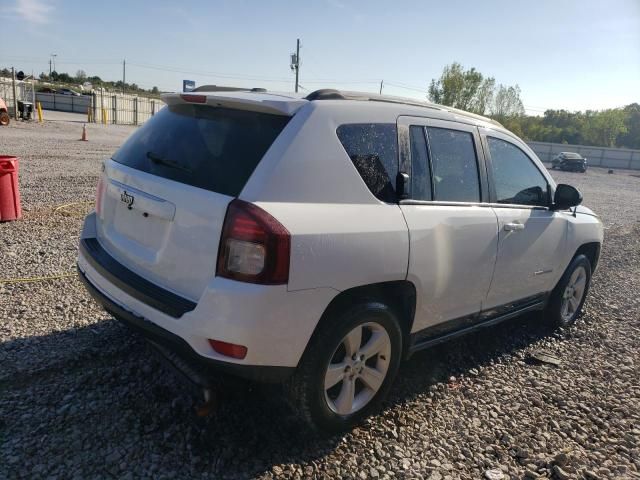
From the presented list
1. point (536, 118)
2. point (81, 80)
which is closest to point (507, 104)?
point (536, 118)

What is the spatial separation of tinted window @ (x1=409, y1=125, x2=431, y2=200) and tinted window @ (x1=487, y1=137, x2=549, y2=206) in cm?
84

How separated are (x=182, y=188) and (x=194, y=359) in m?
0.86

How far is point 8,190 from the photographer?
6.52 metres

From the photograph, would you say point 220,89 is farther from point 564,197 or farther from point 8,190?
point 8,190

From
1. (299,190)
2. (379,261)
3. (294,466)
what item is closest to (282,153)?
(299,190)

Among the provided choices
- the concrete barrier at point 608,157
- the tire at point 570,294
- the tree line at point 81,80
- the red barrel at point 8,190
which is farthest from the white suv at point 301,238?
the tree line at point 81,80

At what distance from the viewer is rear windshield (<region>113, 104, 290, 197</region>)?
249 centimetres

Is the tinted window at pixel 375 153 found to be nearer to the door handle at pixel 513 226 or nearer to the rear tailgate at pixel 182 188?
the rear tailgate at pixel 182 188

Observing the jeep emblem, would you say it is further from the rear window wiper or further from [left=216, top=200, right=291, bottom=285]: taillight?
[left=216, top=200, right=291, bottom=285]: taillight

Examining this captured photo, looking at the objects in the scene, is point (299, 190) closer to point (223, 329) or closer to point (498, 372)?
point (223, 329)

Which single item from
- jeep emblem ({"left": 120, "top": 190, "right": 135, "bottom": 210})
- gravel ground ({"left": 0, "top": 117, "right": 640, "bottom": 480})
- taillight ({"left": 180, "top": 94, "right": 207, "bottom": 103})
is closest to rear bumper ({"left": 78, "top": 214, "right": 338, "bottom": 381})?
gravel ground ({"left": 0, "top": 117, "right": 640, "bottom": 480})

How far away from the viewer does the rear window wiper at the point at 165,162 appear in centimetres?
267

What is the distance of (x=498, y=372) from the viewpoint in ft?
12.9

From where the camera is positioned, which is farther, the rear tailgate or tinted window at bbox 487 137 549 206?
tinted window at bbox 487 137 549 206
